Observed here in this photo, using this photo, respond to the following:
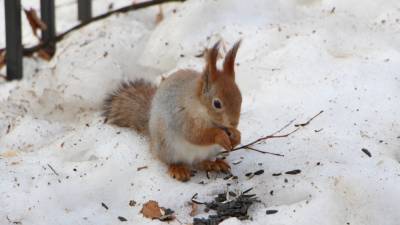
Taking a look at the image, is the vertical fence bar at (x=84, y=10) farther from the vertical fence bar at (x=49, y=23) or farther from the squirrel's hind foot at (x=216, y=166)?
the squirrel's hind foot at (x=216, y=166)

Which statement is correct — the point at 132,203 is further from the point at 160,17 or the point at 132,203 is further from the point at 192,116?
the point at 160,17

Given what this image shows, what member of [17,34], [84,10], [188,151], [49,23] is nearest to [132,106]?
[188,151]

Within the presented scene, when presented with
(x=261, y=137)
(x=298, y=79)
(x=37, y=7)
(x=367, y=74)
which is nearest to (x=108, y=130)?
(x=261, y=137)

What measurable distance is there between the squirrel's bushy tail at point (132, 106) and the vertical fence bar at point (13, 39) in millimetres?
761

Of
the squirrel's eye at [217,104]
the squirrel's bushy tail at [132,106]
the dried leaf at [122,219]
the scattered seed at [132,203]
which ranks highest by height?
the squirrel's eye at [217,104]

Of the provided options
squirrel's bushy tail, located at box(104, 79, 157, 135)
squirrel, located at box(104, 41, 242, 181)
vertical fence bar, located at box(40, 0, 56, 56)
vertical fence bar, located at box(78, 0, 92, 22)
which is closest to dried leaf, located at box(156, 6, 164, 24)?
vertical fence bar, located at box(78, 0, 92, 22)

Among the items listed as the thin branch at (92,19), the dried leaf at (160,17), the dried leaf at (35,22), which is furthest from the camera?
the dried leaf at (160,17)

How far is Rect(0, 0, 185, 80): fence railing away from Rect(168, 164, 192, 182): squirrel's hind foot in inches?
52.5

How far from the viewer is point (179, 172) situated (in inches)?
101

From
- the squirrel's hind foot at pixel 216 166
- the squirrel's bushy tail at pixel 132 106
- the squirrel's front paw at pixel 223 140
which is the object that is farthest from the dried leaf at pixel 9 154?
the squirrel's front paw at pixel 223 140

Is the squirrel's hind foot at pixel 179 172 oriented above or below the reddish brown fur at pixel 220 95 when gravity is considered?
below

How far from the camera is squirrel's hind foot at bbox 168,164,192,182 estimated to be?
255 cm

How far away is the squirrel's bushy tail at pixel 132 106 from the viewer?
2.87 metres

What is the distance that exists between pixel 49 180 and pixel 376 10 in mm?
2003
